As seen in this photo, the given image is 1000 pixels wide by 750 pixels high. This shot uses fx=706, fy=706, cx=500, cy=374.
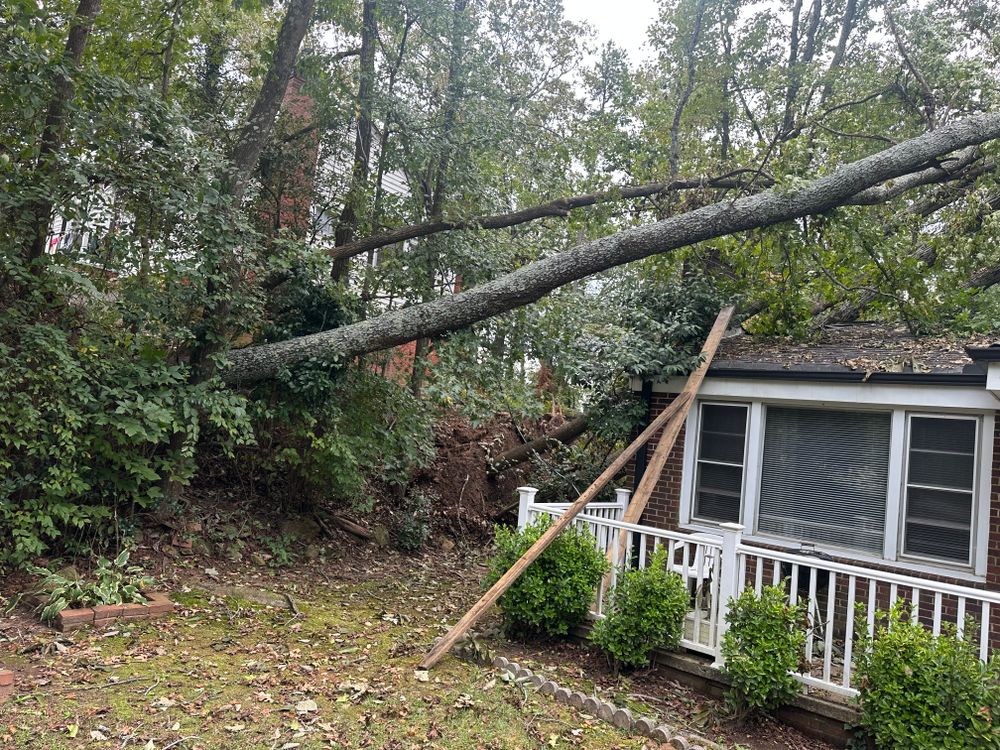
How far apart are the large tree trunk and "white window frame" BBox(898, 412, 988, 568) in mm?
2898

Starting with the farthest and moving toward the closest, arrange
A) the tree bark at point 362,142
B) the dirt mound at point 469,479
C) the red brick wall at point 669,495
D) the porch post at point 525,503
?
the dirt mound at point 469,479 < the tree bark at point 362,142 < the red brick wall at point 669,495 < the porch post at point 525,503

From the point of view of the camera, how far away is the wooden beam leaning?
6.73 m

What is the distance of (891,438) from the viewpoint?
278 inches

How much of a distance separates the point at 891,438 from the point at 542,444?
623cm

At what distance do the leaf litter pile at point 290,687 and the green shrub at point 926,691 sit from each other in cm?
70

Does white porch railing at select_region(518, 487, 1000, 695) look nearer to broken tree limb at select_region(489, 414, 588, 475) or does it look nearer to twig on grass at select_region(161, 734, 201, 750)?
twig on grass at select_region(161, 734, 201, 750)

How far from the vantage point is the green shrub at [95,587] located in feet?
19.4

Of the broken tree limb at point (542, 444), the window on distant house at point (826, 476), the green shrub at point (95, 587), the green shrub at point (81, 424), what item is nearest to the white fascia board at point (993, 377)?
the window on distant house at point (826, 476)

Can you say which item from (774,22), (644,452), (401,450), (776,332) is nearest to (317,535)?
(401,450)

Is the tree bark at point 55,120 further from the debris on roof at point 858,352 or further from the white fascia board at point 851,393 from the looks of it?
the debris on roof at point 858,352

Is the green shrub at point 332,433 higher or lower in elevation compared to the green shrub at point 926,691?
higher

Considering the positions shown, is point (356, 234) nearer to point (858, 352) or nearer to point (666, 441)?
point (666, 441)

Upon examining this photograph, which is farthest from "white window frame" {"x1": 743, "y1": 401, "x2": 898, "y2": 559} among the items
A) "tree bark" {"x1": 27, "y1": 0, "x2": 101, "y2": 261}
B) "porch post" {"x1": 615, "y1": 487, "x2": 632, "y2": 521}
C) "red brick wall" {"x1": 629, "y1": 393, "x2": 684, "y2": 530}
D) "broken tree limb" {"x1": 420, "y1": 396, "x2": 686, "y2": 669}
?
"tree bark" {"x1": 27, "y1": 0, "x2": 101, "y2": 261}

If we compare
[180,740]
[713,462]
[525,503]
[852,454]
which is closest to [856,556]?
[852,454]
